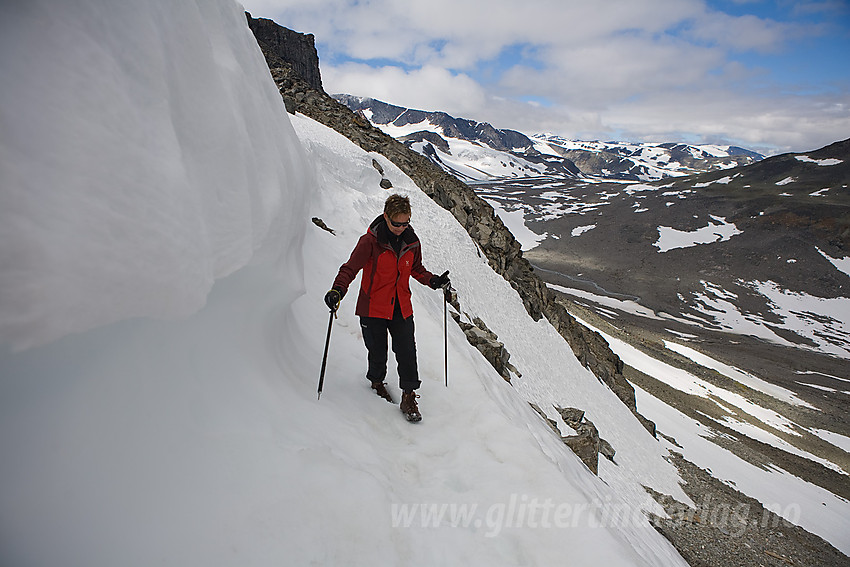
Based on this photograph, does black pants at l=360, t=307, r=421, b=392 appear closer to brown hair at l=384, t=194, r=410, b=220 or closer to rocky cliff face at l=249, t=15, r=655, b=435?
brown hair at l=384, t=194, r=410, b=220

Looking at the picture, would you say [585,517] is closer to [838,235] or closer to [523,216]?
[838,235]

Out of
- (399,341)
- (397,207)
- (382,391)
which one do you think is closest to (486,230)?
(382,391)

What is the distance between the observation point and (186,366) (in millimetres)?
2887

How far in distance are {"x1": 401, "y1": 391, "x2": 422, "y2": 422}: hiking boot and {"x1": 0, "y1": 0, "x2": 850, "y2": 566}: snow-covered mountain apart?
11 centimetres

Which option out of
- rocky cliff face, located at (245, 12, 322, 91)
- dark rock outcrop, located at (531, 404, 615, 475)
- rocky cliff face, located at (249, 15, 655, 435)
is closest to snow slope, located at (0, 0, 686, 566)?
dark rock outcrop, located at (531, 404, 615, 475)

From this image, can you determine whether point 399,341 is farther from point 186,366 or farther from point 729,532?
point 729,532

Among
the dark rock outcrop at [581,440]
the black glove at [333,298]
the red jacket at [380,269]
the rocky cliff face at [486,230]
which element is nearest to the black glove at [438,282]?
the red jacket at [380,269]

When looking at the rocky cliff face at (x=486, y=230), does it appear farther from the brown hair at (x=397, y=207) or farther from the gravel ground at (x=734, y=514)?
the brown hair at (x=397, y=207)

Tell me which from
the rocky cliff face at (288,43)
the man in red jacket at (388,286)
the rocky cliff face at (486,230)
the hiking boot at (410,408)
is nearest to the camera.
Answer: the man in red jacket at (388,286)

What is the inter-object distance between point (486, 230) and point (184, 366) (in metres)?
19.9

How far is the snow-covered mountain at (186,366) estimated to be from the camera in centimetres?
196

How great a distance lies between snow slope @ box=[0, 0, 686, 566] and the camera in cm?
196

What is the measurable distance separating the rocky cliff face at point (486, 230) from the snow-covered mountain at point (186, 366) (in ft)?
52.1

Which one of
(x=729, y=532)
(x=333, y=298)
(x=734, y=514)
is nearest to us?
(x=333, y=298)
